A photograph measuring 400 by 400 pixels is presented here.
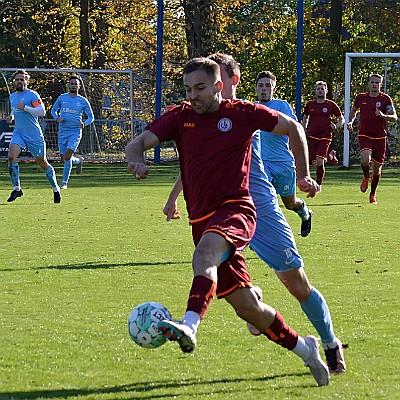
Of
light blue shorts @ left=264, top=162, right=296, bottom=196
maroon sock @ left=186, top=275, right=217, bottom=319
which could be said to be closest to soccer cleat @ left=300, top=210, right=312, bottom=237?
light blue shorts @ left=264, top=162, right=296, bottom=196

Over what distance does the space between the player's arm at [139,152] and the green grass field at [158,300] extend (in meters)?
1.20

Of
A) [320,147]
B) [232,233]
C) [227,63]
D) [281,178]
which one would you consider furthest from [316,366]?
[320,147]

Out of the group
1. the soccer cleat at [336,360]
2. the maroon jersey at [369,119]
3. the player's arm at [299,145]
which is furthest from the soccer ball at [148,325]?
the maroon jersey at [369,119]

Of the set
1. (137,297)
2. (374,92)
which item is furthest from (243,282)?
(374,92)

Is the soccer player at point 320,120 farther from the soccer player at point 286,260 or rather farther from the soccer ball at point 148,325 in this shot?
the soccer ball at point 148,325

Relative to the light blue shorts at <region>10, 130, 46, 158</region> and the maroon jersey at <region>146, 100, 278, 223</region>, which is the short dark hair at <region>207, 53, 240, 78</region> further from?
the light blue shorts at <region>10, 130, 46, 158</region>

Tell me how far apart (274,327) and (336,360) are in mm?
664

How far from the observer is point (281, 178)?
11.1 meters

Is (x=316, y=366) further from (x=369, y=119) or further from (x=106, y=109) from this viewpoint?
(x=106, y=109)

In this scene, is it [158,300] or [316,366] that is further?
[158,300]

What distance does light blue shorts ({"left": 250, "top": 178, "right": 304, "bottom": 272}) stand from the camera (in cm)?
612

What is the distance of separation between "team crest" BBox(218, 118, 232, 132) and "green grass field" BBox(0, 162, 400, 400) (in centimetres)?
142


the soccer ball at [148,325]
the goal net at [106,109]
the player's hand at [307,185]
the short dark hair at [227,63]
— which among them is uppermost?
the short dark hair at [227,63]

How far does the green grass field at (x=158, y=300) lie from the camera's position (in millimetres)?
5883
